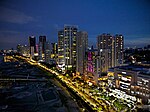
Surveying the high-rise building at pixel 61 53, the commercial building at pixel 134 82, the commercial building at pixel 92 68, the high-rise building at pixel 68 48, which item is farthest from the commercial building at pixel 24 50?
the commercial building at pixel 134 82

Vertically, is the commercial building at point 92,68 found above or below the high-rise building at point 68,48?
below

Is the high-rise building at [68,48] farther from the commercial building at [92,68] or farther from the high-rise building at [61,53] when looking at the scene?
the commercial building at [92,68]

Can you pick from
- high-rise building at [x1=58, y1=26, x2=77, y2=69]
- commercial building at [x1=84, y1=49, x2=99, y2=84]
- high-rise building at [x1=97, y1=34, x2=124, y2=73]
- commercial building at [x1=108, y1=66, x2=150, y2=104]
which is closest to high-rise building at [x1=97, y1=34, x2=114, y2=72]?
high-rise building at [x1=97, y1=34, x2=124, y2=73]

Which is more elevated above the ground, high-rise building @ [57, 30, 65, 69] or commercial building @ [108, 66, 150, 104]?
high-rise building @ [57, 30, 65, 69]

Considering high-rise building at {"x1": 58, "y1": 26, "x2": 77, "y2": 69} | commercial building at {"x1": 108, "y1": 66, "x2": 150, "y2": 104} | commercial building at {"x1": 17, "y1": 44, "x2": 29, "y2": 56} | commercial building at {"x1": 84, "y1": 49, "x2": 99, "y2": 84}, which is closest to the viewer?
commercial building at {"x1": 108, "y1": 66, "x2": 150, "y2": 104}

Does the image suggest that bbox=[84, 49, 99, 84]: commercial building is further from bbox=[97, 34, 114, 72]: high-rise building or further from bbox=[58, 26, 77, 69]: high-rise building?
bbox=[58, 26, 77, 69]: high-rise building

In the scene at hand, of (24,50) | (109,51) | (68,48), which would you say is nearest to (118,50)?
(109,51)

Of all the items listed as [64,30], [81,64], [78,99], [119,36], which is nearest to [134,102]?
[78,99]
